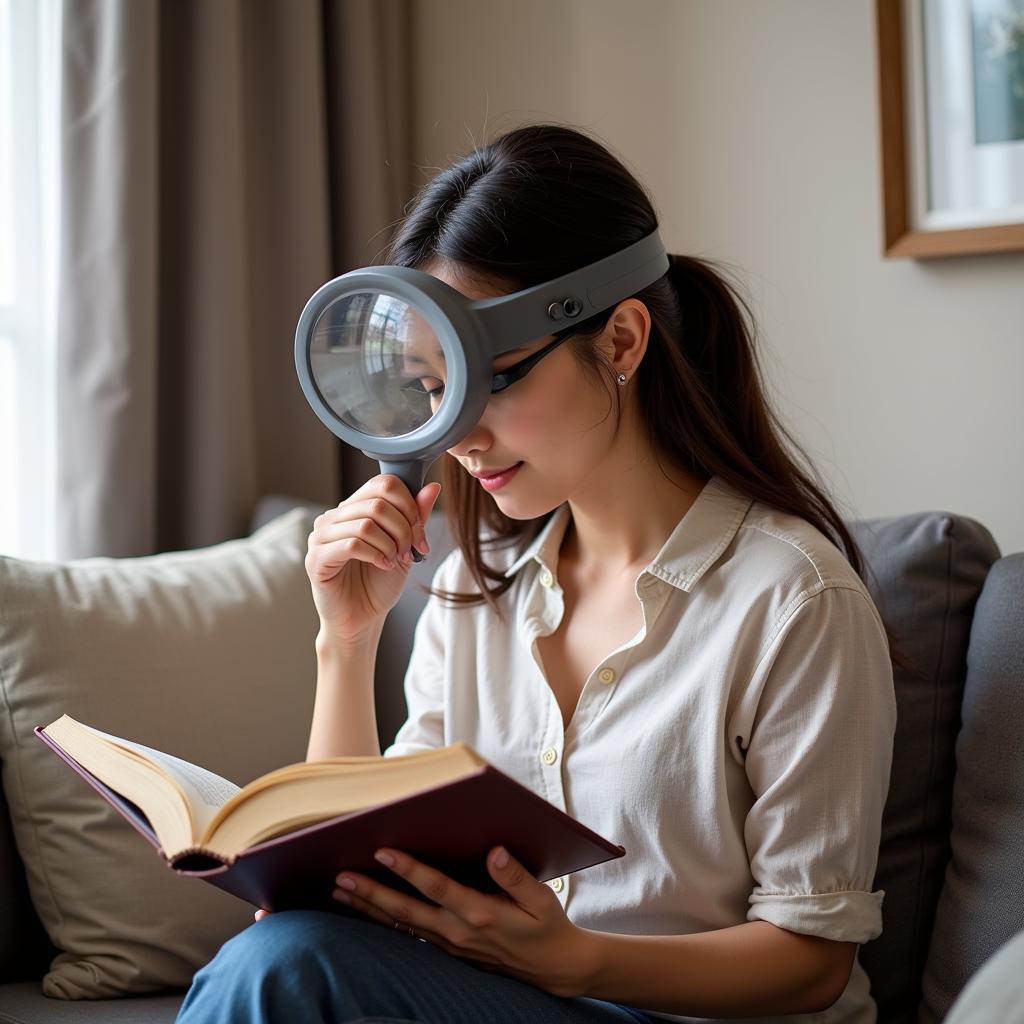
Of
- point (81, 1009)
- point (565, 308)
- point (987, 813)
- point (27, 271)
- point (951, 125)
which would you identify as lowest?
point (81, 1009)

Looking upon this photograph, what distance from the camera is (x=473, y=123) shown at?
2.08 m

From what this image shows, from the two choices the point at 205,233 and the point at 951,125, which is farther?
the point at 205,233

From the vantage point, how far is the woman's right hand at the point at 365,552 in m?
1.09

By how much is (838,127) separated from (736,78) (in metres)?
0.18

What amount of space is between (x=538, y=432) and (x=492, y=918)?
1.34ft

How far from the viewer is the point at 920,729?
1230mm

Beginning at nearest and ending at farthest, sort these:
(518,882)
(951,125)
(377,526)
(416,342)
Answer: (518,882)
(416,342)
(377,526)
(951,125)

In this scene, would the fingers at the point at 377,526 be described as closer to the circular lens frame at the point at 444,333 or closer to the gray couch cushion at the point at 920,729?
the circular lens frame at the point at 444,333

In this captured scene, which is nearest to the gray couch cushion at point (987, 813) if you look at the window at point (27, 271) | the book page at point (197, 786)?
the book page at point (197, 786)

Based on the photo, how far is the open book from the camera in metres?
0.74

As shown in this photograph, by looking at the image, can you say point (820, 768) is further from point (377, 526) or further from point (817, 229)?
point (817, 229)

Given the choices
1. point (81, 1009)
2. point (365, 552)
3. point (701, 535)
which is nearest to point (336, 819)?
point (365, 552)

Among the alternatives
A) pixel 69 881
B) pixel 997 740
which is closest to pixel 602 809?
pixel 997 740

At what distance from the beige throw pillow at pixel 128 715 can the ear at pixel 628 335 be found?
0.61 meters
